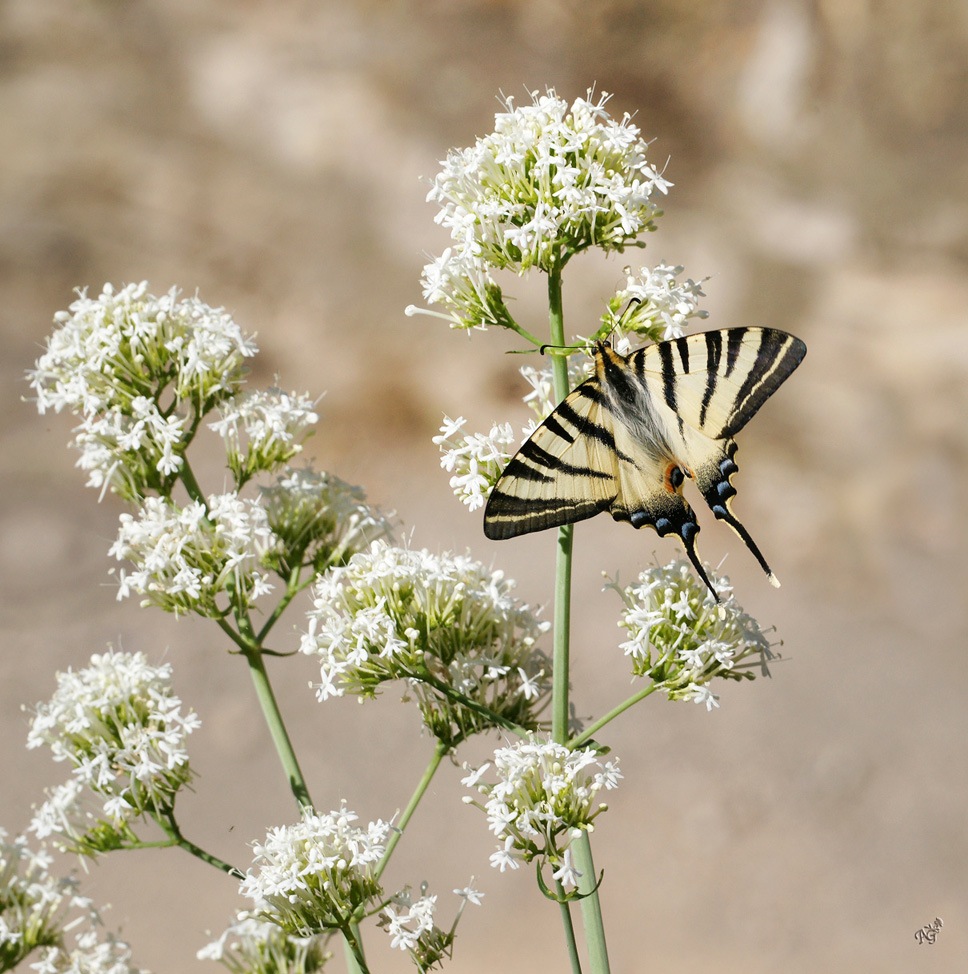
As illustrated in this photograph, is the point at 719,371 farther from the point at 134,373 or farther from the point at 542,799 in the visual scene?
the point at 134,373

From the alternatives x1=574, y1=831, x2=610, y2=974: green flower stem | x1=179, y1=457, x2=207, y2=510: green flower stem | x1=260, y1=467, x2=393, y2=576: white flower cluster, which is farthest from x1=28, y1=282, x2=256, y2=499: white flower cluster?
x1=574, y1=831, x2=610, y2=974: green flower stem

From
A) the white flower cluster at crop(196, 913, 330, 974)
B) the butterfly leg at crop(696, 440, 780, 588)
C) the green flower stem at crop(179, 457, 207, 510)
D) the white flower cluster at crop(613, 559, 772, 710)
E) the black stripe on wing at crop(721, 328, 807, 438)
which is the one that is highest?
the green flower stem at crop(179, 457, 207, 510)

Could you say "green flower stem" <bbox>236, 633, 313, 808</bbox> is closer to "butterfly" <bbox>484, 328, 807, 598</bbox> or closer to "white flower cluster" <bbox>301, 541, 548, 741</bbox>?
"white flower cluster" <bbox>301, 541, 548, 741</bbox>

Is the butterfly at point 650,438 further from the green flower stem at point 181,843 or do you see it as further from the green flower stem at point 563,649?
the green flower stem at point 181,843

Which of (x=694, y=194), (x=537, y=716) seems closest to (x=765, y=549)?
(x=694, y=194)

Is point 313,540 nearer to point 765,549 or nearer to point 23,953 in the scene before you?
point 23,953

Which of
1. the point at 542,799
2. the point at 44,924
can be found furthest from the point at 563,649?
the point at 44,924

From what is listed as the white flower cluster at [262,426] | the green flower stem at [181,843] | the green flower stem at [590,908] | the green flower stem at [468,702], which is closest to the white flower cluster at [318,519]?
the white flower cluster at [262,426]
